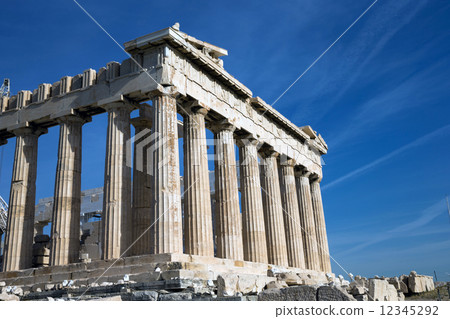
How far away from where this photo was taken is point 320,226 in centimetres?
3503

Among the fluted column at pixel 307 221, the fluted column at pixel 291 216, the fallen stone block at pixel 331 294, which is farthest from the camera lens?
the fluted column at pixel 307 221

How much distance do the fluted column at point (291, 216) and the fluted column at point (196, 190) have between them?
10.1 m

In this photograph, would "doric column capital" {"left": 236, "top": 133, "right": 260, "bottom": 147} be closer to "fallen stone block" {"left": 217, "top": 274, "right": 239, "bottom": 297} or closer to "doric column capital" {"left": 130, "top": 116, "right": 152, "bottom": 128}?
"doric column capital" {"left": 130, "top": 116, "right": 152, "bottom": 128}

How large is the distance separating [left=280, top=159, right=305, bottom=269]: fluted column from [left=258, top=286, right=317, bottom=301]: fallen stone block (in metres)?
20.0

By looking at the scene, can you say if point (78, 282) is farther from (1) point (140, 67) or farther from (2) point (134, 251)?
(1) point (140, 67)

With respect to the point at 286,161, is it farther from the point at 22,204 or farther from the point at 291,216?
the point at 22,204

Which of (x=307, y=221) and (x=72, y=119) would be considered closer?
(x=72, y=119)

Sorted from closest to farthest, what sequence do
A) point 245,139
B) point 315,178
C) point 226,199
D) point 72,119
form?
point 72,119 < point 226,199 < point 245,139 < point 315,178

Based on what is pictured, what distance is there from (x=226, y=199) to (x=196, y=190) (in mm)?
2838

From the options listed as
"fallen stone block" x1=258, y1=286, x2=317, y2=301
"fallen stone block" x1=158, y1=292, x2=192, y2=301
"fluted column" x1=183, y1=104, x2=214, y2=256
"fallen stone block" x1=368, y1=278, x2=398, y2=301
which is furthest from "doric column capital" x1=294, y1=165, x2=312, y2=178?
"fallen stone block" x1=258, y1=286, x2=317, y2=301

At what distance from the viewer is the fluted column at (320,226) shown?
34156 mm

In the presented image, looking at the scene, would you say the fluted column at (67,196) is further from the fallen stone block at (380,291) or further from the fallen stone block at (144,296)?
the fallen stone block at (380,291)

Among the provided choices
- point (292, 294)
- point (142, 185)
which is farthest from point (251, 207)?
point (292, 294)

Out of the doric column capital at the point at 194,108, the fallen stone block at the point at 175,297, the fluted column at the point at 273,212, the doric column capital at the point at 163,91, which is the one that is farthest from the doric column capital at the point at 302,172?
the fallen stone block at the point at 175,297
